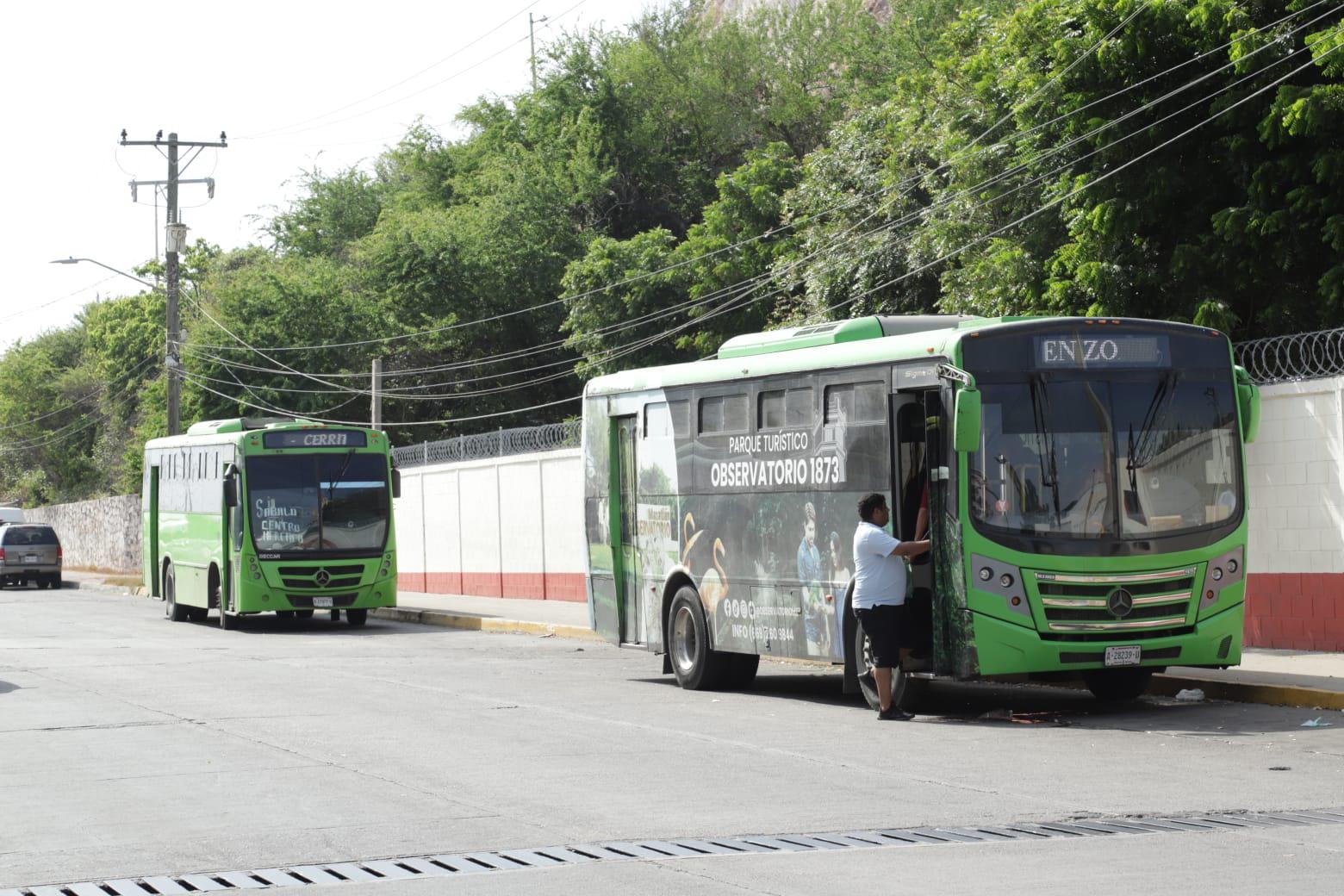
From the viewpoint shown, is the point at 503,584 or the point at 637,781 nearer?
the point at 637,781

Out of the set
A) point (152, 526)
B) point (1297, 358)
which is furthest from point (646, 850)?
point (152, 526)

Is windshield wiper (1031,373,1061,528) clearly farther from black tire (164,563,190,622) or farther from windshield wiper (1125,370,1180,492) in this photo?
black tire (164,563,190,622)

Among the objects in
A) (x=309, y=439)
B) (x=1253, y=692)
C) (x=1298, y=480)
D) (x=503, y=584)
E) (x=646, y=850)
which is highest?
(x=309, y=439)

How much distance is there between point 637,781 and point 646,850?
8.04ft

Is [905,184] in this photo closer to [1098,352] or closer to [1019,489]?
[1098,352]

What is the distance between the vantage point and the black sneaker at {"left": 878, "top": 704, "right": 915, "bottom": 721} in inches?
579

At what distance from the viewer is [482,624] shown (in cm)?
2931

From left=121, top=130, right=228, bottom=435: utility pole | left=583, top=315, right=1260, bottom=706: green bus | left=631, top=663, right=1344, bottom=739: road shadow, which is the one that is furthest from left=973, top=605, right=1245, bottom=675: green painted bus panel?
left=121, top=130, right=228, bottom=435: utility pole

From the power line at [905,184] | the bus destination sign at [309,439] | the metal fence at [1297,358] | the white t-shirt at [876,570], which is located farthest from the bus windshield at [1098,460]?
the bus destination sign at [309,439]

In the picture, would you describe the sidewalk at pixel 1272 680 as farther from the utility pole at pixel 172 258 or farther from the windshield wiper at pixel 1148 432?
the utility pole at pixel 172 258

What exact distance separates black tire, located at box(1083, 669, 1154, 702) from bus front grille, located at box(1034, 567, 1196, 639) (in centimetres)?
135

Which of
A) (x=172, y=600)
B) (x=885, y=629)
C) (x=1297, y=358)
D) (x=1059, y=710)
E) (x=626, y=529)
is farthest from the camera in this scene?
(x=172, y=600)

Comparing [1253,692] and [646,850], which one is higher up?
[1253,692]

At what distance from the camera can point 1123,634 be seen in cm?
1420
